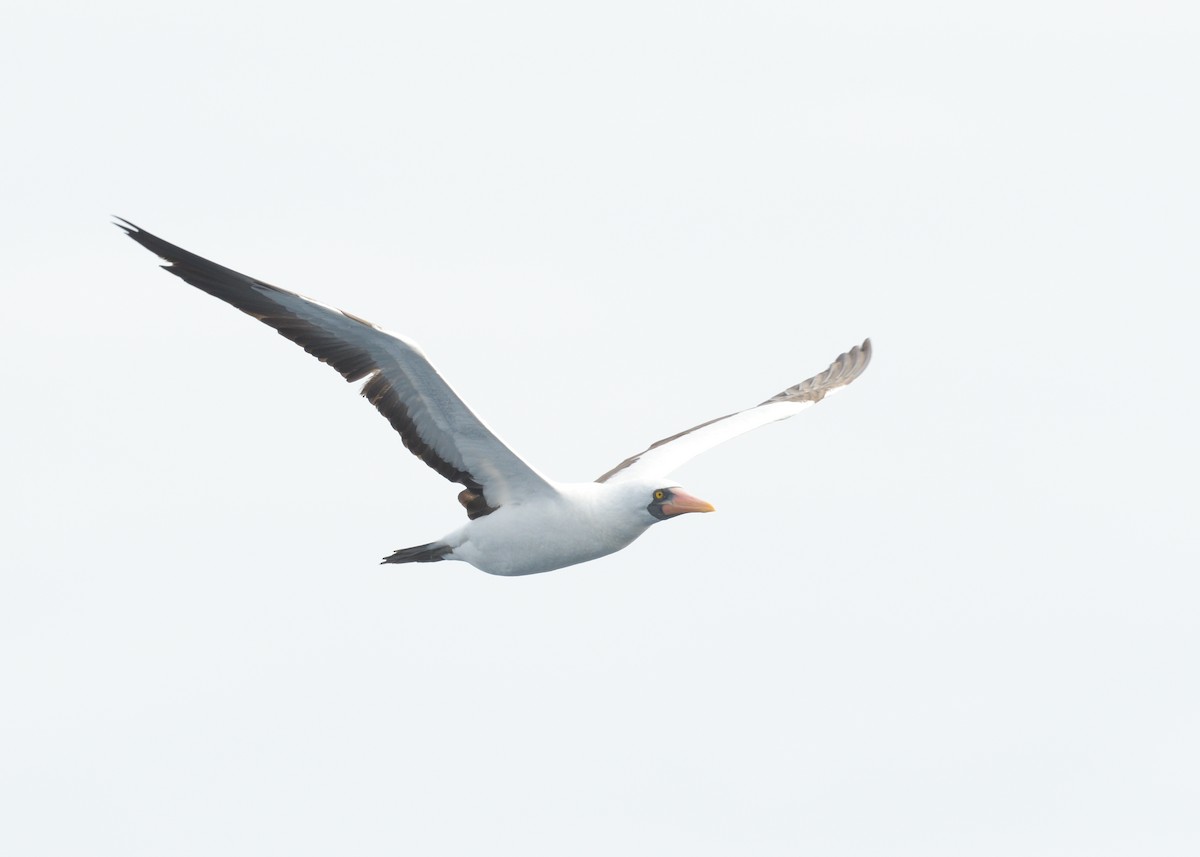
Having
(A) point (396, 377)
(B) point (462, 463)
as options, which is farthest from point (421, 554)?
(A) point (396, 377)

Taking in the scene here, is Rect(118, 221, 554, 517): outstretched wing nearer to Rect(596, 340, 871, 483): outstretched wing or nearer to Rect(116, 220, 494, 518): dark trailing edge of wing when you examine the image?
Rect(116, 220, 494, 518): dark trailing edge of wing

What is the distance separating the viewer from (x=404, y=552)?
884 inches

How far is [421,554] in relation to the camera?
22344 mm

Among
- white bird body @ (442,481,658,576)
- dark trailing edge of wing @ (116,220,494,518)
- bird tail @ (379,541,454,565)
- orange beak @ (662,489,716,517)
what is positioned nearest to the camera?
dark trailing edge of wing @ (116,220,494,518)

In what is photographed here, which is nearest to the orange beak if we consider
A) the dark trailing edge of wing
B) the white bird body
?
the white bird body

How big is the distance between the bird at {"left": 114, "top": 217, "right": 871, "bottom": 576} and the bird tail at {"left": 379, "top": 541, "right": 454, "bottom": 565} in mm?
18

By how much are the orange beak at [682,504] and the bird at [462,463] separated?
0.01 metres

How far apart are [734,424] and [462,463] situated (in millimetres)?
6075

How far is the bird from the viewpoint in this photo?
19328 millimetres

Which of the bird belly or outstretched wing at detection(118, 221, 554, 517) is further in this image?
the bird belly

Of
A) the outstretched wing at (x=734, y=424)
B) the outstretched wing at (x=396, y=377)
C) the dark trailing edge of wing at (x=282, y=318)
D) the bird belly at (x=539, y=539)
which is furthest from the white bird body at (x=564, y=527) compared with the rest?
the outstretched wing at (x=734, y=424)

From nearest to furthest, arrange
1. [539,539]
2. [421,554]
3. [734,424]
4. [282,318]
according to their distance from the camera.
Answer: [282,318] → [539,539] → [421,554] → [734,424]

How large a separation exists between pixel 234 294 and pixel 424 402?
98.5 inches

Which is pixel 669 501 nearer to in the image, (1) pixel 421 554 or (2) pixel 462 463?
(2) pixel 462 463
